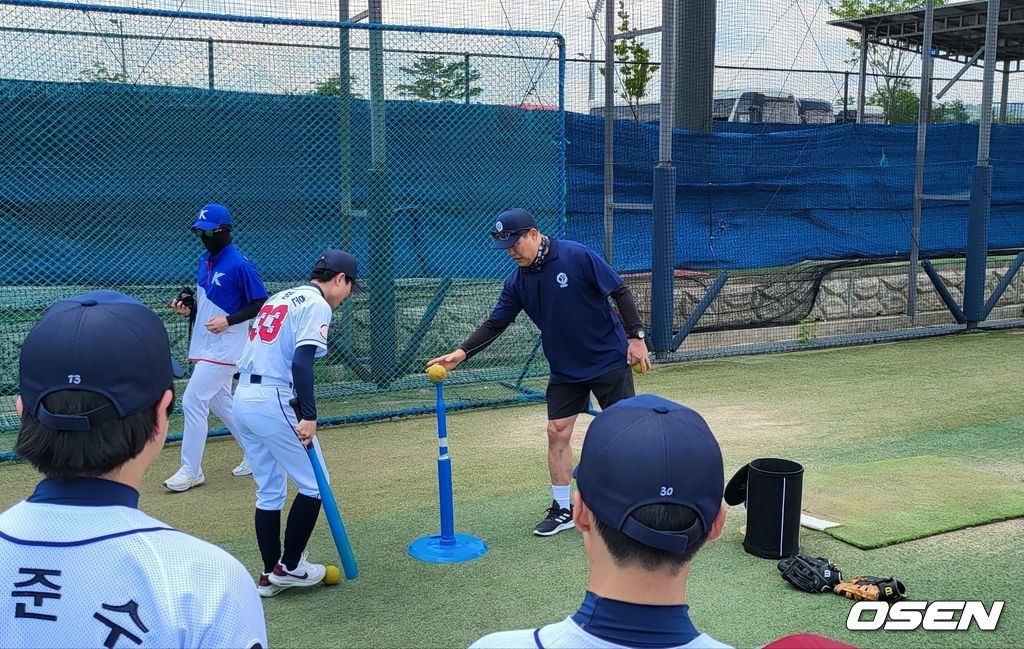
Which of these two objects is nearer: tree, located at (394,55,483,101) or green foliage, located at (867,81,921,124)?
tree, located at (394,55,483,101)

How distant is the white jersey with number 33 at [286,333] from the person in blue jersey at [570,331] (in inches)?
53.1

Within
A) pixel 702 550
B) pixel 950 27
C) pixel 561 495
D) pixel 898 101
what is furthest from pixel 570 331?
pixel 950 27

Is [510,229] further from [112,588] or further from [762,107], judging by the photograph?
[762,107]

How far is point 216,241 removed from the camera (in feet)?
20.0

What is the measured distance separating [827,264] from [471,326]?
19.0 feet

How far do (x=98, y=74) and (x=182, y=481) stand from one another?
3.40 metres

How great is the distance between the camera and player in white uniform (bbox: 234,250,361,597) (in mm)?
4383

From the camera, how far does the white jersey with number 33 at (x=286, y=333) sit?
4387 mm

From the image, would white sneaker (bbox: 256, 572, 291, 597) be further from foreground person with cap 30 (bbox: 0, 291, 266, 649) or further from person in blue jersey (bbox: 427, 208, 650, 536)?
foreground person with cap 30 (bbox: 0, 291, 266, 649)

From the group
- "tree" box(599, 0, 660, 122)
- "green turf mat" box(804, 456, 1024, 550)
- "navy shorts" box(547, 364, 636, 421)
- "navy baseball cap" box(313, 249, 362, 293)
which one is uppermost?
"tree" box(599, 0, 660, 122)

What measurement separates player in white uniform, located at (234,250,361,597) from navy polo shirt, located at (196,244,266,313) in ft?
5.28

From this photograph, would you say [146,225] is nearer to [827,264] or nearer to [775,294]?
[775,294]

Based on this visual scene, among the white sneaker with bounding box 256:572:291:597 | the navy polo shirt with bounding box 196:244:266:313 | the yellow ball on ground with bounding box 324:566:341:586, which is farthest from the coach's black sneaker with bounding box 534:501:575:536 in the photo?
the navy polo shirt with bounding box 196:244:266:313

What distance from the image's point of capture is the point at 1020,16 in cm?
1742
